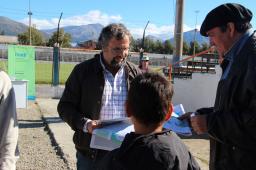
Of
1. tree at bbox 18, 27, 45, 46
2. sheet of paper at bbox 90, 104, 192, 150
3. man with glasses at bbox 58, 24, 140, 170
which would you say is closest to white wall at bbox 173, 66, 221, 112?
man with glasses at bbox 58, 24, 140, 170

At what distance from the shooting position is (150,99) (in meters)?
2.08

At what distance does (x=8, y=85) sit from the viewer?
2518 millimetres

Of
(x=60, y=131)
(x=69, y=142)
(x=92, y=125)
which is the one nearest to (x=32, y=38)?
(x=60, y=131)

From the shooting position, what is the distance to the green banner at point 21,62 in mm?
12750

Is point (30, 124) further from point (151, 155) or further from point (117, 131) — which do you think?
point (151, 155)

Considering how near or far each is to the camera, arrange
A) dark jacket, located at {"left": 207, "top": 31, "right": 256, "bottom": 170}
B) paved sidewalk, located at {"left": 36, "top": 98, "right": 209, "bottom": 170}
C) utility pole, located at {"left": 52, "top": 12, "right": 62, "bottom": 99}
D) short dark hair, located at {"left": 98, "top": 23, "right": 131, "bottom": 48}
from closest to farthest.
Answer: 1. dark jacket, located at {"left": 207, "top": 31, "right": 256, "bottom": 170}
2. short dark hair, located at {"left": 98, "top": 23, "right": 131, "bottom": 48}
3. paved sidewalk, located at {"left": 36, "top": 98, "right": 209, "bottom": 170}
4. utility pole, located at {"left": 52, "top": 12, "right": 62, "bottom": 99}

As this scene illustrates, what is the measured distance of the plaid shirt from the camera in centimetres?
333

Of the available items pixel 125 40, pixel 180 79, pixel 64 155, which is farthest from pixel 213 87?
pixel 125 40

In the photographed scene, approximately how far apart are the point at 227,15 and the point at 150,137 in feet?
3.70

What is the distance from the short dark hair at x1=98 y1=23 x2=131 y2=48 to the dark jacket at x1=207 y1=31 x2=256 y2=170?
0.87 metres

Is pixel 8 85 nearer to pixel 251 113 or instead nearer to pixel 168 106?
pixel 168 106

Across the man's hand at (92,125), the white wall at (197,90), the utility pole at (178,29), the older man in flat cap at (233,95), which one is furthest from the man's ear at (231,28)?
the utility pole at (178,29)

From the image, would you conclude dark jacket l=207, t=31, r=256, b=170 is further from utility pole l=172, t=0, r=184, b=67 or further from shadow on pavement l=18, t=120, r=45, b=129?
utility pole l=172, t=0, r=184, b=67

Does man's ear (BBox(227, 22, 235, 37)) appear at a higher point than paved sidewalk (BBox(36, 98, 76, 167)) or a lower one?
higher
